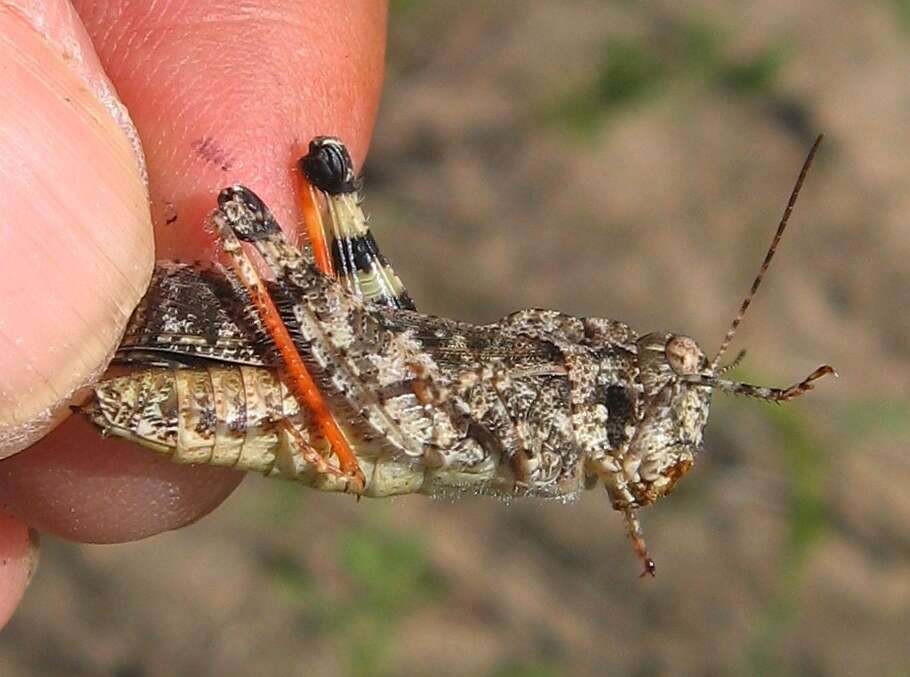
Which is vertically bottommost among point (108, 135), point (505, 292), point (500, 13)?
point (505, 292)

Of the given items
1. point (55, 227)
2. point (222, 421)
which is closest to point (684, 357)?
point (222, 421)

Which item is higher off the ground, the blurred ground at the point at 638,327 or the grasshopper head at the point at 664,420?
the grasshopper head at the point at 664,420

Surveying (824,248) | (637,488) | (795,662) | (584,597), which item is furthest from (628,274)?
(637,488)

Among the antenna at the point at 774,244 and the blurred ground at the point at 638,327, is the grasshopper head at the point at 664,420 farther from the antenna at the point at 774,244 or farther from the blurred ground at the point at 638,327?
the blurred ground at the point at 638,327

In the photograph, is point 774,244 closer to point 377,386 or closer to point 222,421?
point 377,386

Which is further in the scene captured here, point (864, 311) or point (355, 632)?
point (864, 311)

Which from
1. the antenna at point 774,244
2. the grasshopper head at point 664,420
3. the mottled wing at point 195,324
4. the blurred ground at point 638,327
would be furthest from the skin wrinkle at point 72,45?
the blurred ground at point 638,327

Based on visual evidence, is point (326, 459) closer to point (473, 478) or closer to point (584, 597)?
point (473, 478)
